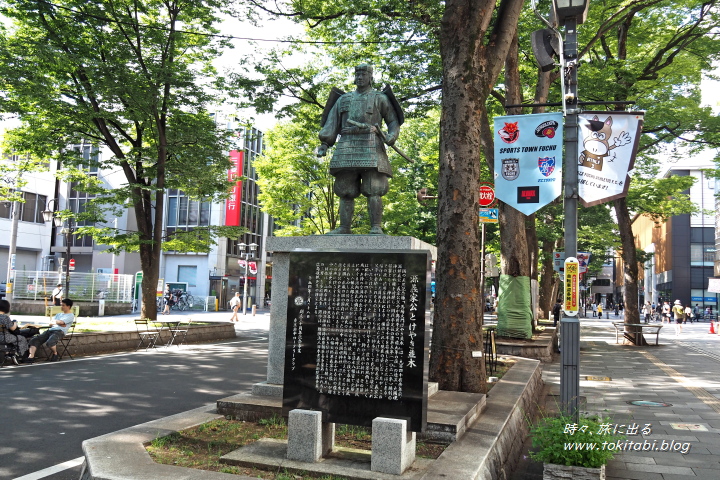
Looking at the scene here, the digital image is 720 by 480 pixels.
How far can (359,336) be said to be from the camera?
17.1ft

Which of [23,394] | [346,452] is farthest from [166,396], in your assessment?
[346,452]

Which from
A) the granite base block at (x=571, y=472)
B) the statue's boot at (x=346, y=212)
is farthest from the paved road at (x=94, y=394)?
the granite base block at (x=571, y=472)

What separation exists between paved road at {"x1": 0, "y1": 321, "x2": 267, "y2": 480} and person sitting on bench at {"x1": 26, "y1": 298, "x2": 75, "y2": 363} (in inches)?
15.1

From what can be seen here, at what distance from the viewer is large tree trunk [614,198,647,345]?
2256 cm

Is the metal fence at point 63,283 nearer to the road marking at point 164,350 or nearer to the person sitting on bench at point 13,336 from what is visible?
the road marking at point 164,350

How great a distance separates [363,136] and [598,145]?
2.90m

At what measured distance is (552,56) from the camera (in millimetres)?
7297

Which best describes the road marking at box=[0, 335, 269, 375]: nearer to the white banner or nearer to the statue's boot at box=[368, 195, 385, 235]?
the statue's boot at box=[368, 195, 385, 235]

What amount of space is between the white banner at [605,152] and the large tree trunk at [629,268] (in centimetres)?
1758

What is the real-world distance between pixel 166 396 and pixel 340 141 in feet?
18.9

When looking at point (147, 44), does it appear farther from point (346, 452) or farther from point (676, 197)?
point (676, 197)

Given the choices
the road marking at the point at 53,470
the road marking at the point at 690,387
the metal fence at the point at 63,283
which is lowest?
the road marking at the point at 690,387

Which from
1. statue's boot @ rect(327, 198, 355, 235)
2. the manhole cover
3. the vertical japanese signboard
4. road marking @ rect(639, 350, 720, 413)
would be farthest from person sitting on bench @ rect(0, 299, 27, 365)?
road marking @ rect(639, 350, 720, 413)

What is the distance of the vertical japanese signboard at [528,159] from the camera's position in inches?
261
